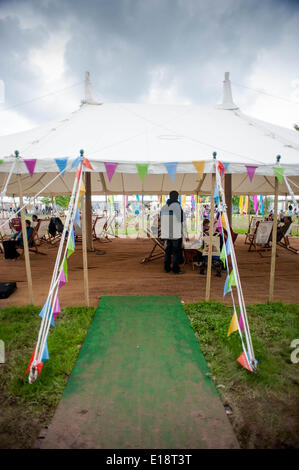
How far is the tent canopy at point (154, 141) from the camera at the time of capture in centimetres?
362

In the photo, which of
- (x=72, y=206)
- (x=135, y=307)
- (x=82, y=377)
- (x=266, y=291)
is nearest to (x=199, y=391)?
(x=82, y=377)

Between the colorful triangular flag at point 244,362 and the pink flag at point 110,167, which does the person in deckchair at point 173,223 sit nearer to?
the pink flag at point 110,167

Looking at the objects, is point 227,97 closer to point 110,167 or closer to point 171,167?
point 171,167

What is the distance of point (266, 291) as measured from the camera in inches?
173

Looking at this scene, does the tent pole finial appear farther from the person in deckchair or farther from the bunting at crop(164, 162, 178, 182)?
the bunting at crop(164, 162, 178, 182)

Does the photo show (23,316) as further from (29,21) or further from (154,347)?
(29,21)

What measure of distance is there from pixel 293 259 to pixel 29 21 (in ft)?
24.2

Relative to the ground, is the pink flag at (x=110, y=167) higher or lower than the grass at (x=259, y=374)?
higher

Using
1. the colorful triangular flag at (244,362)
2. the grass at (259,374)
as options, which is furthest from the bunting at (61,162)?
the colorful triangular flag at (244,362)

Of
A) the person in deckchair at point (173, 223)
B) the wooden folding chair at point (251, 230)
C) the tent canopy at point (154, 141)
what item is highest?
the tent canopy at point (154, 141)

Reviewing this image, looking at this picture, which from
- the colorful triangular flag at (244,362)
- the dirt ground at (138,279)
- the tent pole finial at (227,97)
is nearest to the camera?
the colorful triangular flag at (244,362)

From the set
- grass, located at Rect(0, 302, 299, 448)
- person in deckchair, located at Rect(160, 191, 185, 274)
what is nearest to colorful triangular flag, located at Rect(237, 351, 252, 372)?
grass, located at Rect(0, 302, 299, 448)

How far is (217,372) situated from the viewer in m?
2.27

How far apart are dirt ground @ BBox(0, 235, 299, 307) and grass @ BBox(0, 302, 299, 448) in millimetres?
537
